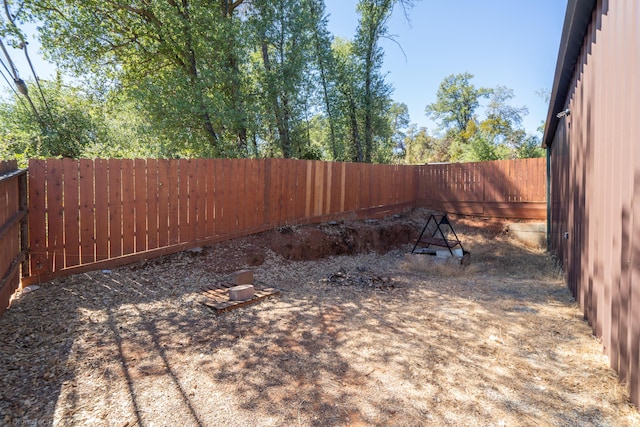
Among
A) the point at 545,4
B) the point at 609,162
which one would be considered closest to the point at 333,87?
the point at 545,4

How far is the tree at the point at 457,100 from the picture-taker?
34125 millimetres

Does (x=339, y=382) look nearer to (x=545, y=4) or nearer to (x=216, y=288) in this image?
(x=216, y=288)

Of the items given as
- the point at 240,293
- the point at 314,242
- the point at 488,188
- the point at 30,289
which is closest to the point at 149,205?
the point at 30,289

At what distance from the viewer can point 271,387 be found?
91.6 inches

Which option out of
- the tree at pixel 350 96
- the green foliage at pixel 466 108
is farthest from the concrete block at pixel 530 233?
the green foliage at pixel 466 108

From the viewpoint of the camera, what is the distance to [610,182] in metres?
2.73

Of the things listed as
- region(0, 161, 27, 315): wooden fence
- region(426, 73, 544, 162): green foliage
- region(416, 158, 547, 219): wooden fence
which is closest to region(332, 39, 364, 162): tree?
region(416, 158, 547, 219): wooden fence

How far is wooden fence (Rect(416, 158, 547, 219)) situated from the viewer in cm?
998

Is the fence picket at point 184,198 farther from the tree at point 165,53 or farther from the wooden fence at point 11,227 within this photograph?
the tree at point 165,53

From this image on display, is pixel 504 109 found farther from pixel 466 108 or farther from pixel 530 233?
pixel 530 233

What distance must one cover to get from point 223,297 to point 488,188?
9912 mm

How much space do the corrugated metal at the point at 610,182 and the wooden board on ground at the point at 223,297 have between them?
350cm

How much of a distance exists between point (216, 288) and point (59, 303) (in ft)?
5.64

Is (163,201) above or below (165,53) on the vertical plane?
below
